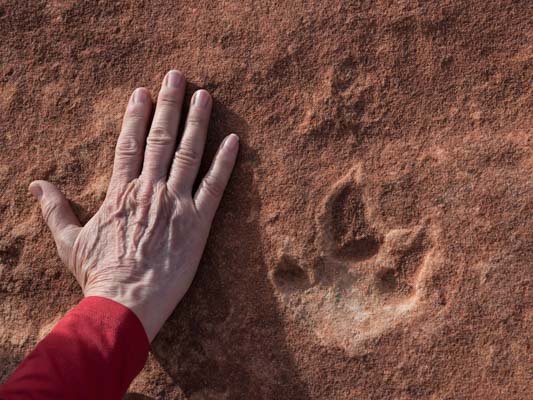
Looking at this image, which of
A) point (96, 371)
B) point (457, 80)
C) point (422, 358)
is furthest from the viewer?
point (457, 80)

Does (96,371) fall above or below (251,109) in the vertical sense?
below

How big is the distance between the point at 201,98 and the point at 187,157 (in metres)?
0.18

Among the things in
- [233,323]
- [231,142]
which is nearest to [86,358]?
[233,323]

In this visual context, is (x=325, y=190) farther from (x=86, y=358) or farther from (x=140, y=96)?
(x=86, y=358)

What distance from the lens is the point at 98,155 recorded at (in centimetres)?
178

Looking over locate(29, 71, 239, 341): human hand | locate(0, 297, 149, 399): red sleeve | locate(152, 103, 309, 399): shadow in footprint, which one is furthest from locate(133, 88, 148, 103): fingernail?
locate(0, 297, 149, 399): red sleeve

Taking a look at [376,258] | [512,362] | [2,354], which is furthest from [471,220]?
[2,354]

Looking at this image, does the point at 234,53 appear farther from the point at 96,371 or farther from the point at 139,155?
the point at 96,371

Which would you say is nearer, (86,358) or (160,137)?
(86,358)

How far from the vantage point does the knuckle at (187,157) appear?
1.66 m

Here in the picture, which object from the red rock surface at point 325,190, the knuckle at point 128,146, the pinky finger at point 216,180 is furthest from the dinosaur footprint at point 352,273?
the knuckle at point 128,146

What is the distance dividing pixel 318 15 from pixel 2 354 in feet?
4.42

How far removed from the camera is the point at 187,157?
1.67 meters

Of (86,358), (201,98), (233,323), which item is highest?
(201,98)
